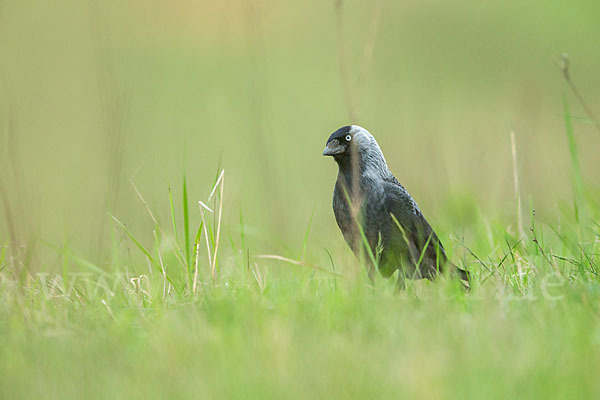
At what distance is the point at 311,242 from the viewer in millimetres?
5148

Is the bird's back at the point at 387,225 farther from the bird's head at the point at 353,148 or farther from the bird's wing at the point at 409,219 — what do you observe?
the bird's head at the point at 353,148

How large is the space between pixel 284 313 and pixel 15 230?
171cm

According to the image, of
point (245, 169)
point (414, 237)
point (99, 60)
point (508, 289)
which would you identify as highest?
point (99, 60)

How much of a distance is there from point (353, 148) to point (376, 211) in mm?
429

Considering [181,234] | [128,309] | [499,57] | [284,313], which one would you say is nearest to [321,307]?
[284,313]

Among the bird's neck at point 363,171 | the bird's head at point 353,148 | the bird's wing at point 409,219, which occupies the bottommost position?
the bird's wing at point 409,219

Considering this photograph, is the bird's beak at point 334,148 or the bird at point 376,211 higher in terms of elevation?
the bird's beak at point 334,148

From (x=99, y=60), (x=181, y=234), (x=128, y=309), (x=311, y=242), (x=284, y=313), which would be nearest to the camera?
(x=284, y=313)

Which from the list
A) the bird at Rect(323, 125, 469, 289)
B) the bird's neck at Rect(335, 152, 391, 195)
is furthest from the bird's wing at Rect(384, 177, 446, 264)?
the bird's neck at Rect(335, 152, 391, 195)

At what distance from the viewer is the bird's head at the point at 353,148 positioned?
4.39 meters

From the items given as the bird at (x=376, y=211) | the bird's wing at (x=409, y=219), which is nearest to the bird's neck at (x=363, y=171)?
the bird at (x=376, y=211)

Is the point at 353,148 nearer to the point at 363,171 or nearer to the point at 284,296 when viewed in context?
the point at 363,171

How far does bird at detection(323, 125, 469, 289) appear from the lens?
13.7ft

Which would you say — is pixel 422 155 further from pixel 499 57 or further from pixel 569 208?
pixel 499 57
